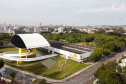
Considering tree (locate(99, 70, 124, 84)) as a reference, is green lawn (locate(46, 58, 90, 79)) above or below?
below

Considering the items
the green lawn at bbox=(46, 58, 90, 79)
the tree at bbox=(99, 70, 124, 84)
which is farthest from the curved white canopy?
the tree at bbox=(99, 70, 124, 84)

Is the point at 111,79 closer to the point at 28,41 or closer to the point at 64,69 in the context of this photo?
the point at 64,69

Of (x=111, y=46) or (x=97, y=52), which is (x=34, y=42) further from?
(x=111, y=46)

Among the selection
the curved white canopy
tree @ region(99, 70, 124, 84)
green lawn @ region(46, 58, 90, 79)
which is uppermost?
the curved white canopy

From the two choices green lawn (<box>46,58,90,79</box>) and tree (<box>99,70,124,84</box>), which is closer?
tree (<box>99,70,124,84</box>)

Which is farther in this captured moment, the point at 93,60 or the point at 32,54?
the point at 32,54

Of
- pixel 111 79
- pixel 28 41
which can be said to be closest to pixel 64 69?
pixel 111 79

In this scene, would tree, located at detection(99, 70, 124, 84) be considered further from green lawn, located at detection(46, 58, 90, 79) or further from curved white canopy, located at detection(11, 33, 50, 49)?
curved white canopy, located at detection(11, 33, 50, 49)

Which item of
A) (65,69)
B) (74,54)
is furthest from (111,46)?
(65,69)

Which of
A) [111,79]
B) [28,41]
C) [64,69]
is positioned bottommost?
[64,69]

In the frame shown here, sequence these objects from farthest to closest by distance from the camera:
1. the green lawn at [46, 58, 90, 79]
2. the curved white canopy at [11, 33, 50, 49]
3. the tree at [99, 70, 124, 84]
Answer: the curved white canopy at [11, 33, 50, 49]
the green lawn at [46, 58, 90, 79]
the tree at [99, 70, 124, 84]

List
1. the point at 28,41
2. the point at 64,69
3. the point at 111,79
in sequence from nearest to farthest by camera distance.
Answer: the point at 111,79 → the point at 64,69 → the point at 28,41
